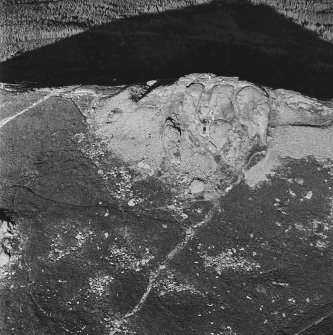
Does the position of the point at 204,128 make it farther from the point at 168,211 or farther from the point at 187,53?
the point at 187,53

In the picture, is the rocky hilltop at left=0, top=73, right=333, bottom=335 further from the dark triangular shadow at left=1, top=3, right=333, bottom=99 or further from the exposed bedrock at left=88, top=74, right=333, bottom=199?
the dark triangular shadow at left=1, top=3, right=333, bottom=99

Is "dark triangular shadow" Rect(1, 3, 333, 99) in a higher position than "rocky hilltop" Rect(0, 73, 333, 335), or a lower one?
higher

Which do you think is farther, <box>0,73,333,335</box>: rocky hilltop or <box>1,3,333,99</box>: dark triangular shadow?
<box>1,3,333,99</box>: dark triangular shadow

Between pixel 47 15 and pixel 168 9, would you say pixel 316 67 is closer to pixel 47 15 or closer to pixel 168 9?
pixel 168 9

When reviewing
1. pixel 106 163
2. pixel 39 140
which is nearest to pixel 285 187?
pixel 106 163

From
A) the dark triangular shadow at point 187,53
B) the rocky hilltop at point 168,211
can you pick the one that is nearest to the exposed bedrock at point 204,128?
the rocky hilltop at point 168,211

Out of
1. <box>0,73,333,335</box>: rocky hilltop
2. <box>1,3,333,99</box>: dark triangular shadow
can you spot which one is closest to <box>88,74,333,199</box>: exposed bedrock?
<box>0,73,333,335</box>: rocky hilltop
